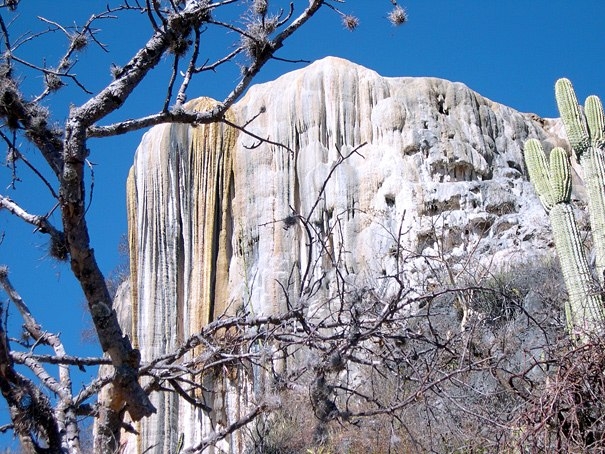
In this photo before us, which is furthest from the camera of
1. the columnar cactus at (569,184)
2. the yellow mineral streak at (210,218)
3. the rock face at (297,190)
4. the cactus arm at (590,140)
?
the yellow mineral streak at (210,218)

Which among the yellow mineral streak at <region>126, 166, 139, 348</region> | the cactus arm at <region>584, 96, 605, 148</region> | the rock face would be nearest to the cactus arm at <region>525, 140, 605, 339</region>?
the cactus arm at <region>584, 96, 605, 148</region>

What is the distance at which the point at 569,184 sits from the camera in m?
9.64

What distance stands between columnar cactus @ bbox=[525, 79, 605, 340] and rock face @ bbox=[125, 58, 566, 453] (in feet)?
17.1

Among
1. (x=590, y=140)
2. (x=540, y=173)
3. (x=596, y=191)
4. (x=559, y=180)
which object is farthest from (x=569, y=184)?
(x=590, y=140)

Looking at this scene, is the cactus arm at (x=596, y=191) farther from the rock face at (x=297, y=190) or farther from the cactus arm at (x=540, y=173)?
the rock face at (x=297, y=190)

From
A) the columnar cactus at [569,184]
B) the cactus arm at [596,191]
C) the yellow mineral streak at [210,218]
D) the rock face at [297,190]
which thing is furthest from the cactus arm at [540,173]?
the yellow mineral streak at [210,218]

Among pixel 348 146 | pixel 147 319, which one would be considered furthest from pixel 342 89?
pixel 147 319

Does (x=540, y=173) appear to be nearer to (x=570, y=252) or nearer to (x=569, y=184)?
(x=569, y=184)

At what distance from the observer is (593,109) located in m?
10.5

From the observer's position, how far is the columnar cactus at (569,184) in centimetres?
916

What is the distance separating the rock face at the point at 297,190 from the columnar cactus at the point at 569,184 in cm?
520

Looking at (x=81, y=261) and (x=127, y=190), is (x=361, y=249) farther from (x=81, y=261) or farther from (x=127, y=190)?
(x=81, y=261)

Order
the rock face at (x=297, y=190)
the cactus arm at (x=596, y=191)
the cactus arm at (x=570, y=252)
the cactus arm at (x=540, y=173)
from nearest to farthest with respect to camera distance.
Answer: the cactus arm at (x=570, y=252) < the cactus arm at (x=540, y=173) < the cactus arm at (x=596, y=191) < the rock face at (x=297, y=190)

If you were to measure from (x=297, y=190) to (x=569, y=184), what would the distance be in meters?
7.95
